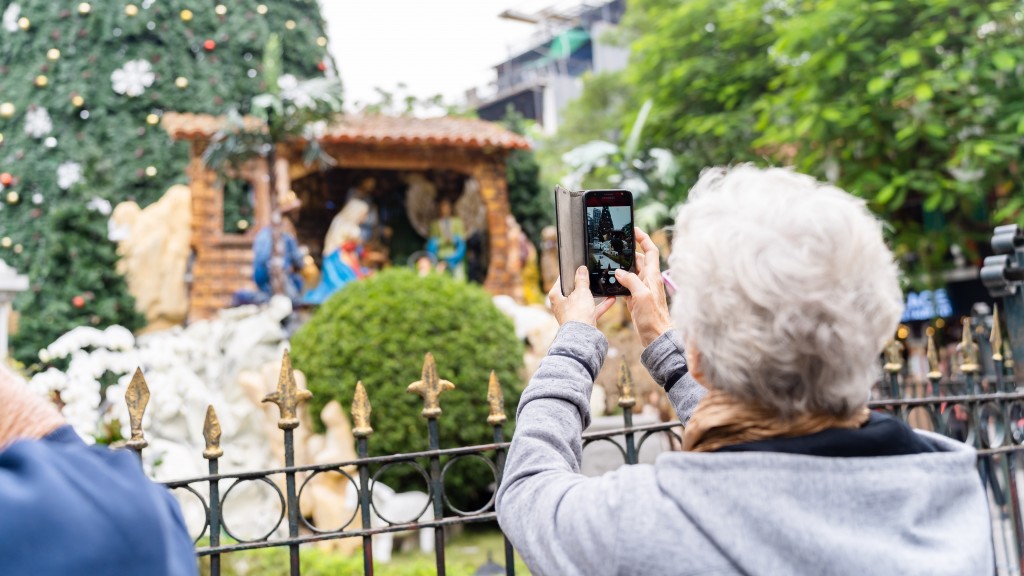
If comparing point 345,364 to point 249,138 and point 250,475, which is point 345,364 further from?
point 249,138

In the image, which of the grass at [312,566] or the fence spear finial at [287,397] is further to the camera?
the grass at [312,566]

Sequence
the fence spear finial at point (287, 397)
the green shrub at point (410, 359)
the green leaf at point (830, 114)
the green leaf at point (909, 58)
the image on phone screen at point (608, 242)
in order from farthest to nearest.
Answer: the green leaf at point (830, 114)
the green leaf at point (909, 58)
the green shrub at point (410, 359)
the fence spear finial at point (287, 397)
the image on phone screen at point (608, 242)

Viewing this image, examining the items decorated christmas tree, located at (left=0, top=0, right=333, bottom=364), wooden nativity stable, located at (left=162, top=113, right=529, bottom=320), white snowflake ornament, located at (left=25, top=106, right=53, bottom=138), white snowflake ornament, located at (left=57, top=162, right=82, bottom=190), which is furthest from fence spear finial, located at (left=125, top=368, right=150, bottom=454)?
white snowflake ornament, located at (left=25, top=106, right=53, bottom=138)

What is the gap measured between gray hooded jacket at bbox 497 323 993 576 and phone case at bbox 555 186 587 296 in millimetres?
489

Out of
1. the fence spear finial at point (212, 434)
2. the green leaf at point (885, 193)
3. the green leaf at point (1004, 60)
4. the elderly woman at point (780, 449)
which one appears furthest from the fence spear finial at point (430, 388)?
the green leaf at point (1004, 60)

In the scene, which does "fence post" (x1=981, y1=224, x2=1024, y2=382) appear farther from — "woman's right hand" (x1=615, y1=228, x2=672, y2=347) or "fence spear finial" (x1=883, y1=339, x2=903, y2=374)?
"woman's right hand" (x1=615, y1=228, x2=672, y2=347)

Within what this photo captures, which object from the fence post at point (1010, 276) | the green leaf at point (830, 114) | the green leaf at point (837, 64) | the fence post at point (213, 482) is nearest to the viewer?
the fence post at point (213, 482)

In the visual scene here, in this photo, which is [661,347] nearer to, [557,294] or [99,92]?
[557,294]

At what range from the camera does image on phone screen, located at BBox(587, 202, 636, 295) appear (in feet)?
5.20

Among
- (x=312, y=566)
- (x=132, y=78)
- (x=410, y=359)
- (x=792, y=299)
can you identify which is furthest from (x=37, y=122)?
(x=792, y=299)

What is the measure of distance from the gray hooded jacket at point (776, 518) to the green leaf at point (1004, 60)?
10.0 meters

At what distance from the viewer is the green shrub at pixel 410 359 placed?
18.9 ft

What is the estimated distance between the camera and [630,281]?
1.58 meters

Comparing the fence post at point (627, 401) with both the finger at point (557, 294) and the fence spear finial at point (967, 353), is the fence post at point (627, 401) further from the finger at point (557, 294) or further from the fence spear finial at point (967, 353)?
the fence spear finial at point (967, 353)
